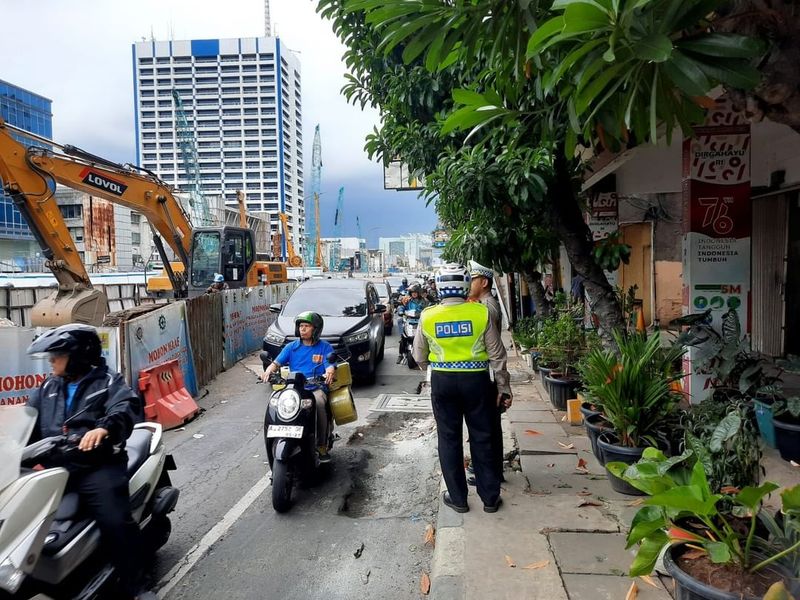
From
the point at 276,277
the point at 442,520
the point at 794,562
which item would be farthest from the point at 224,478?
the point at 276,277

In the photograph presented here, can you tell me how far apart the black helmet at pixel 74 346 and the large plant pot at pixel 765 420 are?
4695 mm

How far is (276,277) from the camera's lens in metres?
20.7

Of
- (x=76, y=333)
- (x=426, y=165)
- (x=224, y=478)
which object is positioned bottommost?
(x=224, y=478)

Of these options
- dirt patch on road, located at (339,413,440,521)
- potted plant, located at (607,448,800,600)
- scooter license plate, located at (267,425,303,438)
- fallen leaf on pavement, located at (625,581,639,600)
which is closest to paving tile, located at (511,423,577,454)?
dirt patch on road, located at (339,413,440,521)

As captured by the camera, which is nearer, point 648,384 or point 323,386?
point 648,384

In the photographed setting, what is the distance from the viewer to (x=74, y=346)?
3059mm

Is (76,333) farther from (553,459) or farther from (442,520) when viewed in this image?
(553,459)

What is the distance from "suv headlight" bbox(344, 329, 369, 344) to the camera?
9328mm

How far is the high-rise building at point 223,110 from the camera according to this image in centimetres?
13638

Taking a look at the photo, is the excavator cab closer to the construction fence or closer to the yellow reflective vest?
the construction fence

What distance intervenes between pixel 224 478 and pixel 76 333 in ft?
9.30

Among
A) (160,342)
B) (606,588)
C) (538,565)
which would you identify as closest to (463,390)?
(538,565)

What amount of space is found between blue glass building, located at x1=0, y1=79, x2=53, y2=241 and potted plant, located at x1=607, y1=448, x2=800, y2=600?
202 feet

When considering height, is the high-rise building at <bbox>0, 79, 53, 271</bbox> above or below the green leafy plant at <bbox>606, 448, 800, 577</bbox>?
above
